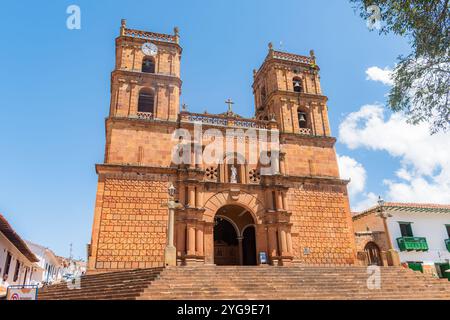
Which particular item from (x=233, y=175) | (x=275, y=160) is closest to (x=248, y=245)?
(x=233, y=175)

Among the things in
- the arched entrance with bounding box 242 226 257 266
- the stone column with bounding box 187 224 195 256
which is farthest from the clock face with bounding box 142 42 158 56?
the arched entrance with bounding box 242 226 257 266

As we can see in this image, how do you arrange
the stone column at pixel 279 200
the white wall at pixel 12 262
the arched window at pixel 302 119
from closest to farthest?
the stone column at pixel 279 200 → the white wall at pixel 12 262 → the arched window at pixel 302 119

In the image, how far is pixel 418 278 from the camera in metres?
14.5

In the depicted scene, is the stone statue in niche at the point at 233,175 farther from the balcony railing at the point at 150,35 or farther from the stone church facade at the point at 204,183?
the balcony railing at the point at 150,35

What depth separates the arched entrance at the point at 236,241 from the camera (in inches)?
795

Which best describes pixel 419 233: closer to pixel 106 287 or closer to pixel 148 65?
pixel 106 287

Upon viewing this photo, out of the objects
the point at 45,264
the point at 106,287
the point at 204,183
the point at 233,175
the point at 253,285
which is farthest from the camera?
the point at 45,264

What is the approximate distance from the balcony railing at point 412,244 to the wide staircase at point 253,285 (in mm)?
9064

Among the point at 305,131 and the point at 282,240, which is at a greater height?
the point at 305,131

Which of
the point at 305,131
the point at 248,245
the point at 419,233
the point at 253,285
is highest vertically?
the point at 305,131

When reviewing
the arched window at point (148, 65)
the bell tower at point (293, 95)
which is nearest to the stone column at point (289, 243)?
the bell tower at point (293, 95)

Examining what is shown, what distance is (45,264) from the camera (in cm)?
3866

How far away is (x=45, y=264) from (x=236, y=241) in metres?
28.1
